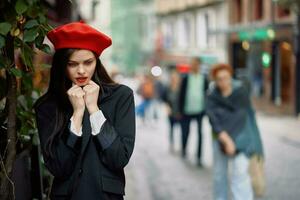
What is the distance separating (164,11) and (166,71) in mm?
4772

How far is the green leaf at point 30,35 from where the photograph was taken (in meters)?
3.42

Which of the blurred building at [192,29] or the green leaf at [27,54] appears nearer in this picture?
the green leaf at [27,54]

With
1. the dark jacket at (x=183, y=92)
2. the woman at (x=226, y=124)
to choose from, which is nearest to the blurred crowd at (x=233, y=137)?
the woman at (x=226, y=124)

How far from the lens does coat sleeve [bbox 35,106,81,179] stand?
328 cm

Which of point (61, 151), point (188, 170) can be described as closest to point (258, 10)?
point (188, 170)

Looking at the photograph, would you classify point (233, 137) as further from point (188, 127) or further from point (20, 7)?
point (188, 127)

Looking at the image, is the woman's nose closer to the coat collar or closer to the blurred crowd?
the coat collar

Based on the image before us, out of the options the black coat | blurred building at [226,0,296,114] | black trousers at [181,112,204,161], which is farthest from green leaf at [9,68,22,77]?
blurred building at [226,0,296,114]

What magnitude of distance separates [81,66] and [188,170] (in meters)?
8.47

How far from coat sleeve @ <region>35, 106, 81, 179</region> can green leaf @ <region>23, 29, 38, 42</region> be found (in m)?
0.39

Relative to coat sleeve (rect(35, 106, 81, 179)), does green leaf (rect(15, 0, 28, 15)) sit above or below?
above

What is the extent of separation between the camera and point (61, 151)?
3.27m

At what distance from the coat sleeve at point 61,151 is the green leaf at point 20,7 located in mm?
523

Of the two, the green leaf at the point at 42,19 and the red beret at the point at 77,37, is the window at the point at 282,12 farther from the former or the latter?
the red beret at the point at 77,37
